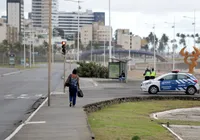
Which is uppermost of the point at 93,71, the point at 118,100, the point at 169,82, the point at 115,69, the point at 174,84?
the point at 115,69

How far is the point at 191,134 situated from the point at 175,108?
10922 millimetres

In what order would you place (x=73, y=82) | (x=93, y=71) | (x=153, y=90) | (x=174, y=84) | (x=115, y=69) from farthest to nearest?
(x=93, y=71) < (x=115, y=69) < (x=153, y=90) < (x=174, y=84) < (x=73, y=82)

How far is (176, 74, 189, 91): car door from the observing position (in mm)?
36250

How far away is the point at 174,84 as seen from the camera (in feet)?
119

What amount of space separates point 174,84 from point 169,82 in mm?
372

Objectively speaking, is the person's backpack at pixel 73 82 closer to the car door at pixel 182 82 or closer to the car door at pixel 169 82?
the car door at pixel 169 82

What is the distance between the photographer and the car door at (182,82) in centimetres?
3625

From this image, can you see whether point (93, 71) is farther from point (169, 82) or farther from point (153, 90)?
point (169, 82)

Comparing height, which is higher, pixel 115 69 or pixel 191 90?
pixel 115 69

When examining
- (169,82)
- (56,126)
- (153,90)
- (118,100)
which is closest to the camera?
(56,126)

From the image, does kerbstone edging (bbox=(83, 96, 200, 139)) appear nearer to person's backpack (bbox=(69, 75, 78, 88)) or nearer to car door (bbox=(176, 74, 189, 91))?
person's backpack (bbox=(69, 75, 78, 88))

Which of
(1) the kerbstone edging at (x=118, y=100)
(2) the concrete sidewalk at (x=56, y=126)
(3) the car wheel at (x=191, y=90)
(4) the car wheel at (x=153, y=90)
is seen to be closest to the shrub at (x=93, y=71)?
(4) the car wheel at (x=153, y=90)

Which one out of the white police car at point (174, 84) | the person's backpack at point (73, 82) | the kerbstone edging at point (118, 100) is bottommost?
the kerbstone edging at point (118, 100)

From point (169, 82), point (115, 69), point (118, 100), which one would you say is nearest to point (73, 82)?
point (118, 100)
